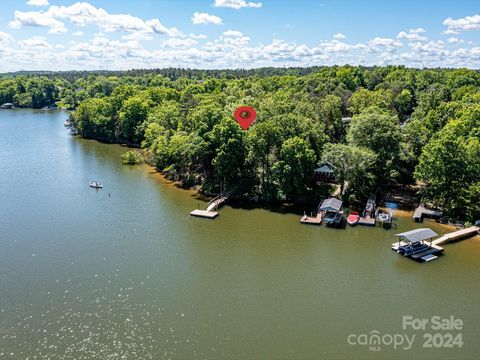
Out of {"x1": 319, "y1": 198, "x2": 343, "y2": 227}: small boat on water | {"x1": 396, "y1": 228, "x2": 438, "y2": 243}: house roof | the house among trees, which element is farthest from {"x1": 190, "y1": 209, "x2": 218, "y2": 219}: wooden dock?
{"x1": 396, "y1": 228, "x2": 438, "y2": 243}: house roof

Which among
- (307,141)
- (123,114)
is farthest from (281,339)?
(123,114)

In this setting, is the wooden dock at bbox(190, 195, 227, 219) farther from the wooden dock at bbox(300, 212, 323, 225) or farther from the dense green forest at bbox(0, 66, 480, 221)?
the wooden dock at bbox(300, 212, 323, 225)

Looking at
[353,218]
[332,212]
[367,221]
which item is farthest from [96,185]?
[367,221]

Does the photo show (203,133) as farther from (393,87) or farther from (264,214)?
(393,87)

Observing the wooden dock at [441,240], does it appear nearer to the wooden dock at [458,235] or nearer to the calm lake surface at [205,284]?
the wooden dock at [458,235]

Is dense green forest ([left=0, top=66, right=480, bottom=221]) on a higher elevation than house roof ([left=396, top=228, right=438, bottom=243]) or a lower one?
higher

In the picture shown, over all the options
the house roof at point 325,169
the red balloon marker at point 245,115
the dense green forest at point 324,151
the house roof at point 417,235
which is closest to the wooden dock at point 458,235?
the dense green forest at point 324,151
